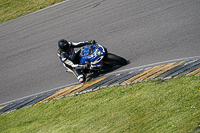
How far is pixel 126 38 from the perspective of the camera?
12.2 meters

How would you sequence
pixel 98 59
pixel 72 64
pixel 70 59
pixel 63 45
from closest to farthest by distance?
pixel 63 45, pixel 98 59, pixel 72 64, pixel 70 59

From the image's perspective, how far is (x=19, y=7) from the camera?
19.4 meters

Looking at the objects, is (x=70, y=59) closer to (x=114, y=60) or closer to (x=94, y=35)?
(x=114, y=60)

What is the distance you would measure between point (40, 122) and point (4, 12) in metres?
13.1

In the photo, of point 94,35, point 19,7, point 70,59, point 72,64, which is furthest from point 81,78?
point 19,7

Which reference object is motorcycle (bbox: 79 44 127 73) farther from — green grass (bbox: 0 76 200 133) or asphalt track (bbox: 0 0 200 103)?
green grass (bbox: 0 76 200 133)

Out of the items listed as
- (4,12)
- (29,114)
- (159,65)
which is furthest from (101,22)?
(4,12)

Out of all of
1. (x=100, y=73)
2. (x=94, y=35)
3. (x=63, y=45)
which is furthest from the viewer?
(x=94, y=35)

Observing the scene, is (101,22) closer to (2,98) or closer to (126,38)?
(126,38)

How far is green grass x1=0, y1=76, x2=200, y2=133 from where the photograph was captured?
590 centimetres

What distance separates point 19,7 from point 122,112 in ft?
47.4

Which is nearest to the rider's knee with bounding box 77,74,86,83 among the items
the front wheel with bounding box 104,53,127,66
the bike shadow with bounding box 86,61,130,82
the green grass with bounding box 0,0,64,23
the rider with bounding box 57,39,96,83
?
the rider with bounding box 57,39,96,83

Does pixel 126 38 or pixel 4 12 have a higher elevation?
pixel 4 12

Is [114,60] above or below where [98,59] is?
below
